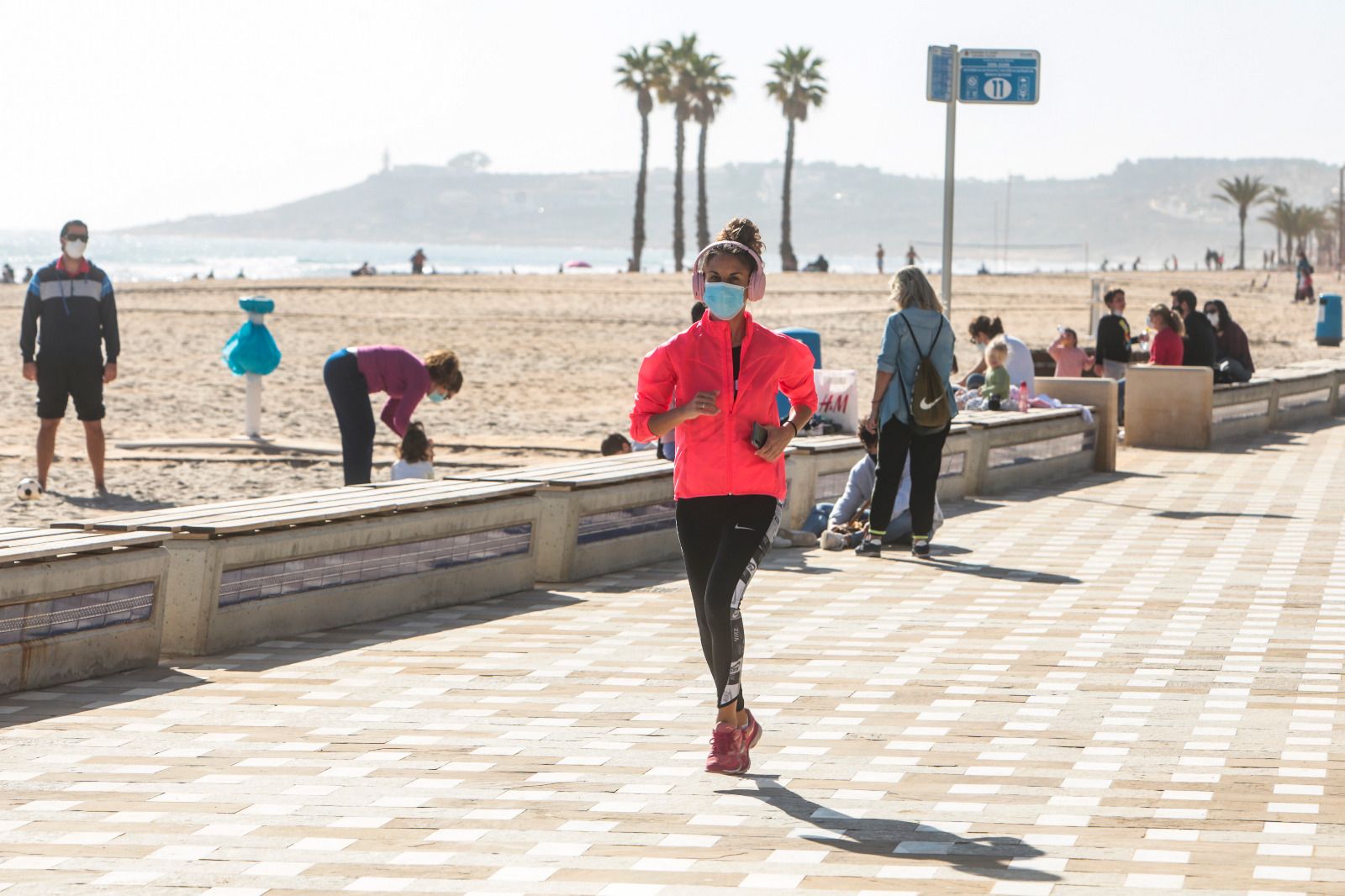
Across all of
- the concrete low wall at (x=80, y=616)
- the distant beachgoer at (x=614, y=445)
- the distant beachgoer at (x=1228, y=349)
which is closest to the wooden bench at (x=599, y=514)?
the distant beachgoer at (x=614, y=445)

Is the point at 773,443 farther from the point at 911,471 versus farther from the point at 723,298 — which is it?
the point at 911,471

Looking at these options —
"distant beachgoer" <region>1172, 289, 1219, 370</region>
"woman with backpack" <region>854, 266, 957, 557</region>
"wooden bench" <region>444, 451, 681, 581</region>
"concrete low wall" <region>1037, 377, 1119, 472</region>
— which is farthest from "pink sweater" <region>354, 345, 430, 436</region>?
"distant beachgoer" <region>1172, 289, 1219, 370</region>

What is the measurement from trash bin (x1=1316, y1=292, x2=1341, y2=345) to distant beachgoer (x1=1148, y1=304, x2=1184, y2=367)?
21.9m

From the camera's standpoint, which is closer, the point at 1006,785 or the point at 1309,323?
the point at 1006,785

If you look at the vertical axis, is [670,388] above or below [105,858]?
above

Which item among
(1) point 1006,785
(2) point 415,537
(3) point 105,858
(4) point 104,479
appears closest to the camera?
(3) point 105,858

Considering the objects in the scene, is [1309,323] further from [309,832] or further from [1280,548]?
[309,832]

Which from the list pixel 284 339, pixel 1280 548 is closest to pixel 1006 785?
pixel 1280 548

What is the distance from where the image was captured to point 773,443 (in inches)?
224

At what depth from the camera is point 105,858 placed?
4.77 m

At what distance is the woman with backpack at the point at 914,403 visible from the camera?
34.0 feet

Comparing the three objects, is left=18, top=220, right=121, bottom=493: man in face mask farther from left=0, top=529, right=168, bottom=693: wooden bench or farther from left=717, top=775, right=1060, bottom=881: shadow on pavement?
left=717, top=775, right=1060, bottom=881: shadow on pavement

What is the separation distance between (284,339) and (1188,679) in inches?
1151

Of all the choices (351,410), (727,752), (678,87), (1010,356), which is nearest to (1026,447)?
(1010,356)
